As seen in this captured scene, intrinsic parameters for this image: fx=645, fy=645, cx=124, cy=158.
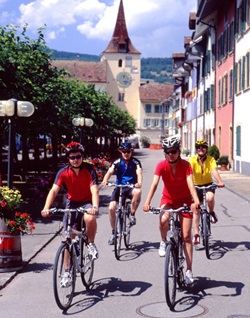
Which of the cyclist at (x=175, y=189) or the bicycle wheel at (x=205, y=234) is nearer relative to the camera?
the cyclist at (x=175, y=189)

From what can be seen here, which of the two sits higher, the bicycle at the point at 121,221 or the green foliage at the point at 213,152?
the green foliage at the point at 213,152

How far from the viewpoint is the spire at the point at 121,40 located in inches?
5113

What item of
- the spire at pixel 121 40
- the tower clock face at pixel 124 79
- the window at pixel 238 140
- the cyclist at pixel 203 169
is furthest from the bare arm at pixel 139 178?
the spire at pixel 121 40

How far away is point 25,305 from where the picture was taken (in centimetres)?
696

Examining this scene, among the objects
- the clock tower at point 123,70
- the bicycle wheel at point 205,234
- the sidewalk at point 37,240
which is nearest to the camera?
the sidewalk at point 37,240

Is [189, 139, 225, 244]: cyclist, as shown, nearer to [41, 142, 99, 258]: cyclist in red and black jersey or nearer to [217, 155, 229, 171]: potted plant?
[41, 142, 99, 258]: cyclist in red and black jersey

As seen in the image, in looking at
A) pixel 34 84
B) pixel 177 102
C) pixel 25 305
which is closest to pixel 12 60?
pixel 34 84

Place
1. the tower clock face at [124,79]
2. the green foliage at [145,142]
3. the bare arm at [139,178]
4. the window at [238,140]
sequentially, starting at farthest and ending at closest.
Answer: the tower clock face at [124,79] < the green foliage at [145,142] < the window at [238,140] < the bare arm at [139,178]

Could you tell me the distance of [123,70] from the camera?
4995 inches

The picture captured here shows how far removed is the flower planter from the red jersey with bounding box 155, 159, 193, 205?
2.31 meters

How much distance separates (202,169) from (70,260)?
433 cm

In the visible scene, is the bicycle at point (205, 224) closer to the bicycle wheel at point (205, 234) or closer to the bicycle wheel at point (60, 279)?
the bicycle wheel at point (205, 234)

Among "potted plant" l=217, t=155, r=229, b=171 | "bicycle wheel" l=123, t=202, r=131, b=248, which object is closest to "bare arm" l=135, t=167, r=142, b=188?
"bicycle wheel" l=123, t=202, r=131, b=248

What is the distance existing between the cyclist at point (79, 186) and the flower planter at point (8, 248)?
145 centimetres
